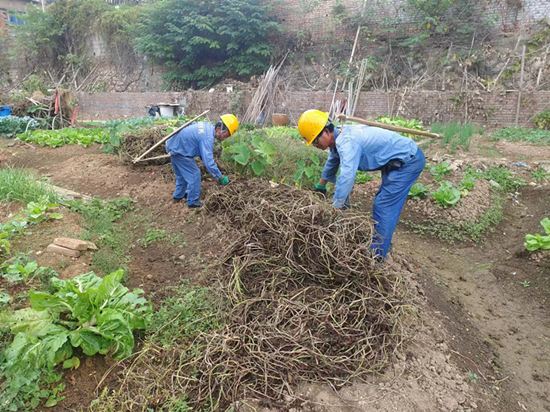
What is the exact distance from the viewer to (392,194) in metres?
3.52

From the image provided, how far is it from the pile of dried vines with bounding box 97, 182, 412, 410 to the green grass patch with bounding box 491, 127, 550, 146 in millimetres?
7899

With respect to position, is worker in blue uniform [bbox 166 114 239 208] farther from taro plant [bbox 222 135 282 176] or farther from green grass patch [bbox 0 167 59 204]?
green grass patch [bbox 0 167 59 204]

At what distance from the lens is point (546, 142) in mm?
8109

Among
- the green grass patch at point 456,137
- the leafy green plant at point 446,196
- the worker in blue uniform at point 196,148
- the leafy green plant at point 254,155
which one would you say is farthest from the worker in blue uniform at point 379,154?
the green grass patch at point 456,137

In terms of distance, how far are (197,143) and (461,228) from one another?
3934 millimetres

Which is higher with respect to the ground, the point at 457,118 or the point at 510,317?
the point at 457,118

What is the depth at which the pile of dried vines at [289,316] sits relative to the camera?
2156mm

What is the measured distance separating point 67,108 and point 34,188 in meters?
9.01

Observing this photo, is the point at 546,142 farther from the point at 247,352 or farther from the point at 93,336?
the point at 93,336

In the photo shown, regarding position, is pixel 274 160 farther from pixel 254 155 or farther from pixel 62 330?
pixel 62 330

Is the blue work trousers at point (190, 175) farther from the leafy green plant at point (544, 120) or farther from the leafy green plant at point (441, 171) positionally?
the leafy green plant at point (544, 120)

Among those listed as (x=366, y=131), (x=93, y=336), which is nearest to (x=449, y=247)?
(x=366, y=131)

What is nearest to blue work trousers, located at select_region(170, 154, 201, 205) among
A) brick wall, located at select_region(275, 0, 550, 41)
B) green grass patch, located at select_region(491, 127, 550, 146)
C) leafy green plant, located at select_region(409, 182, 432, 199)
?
leafy green plant, located at select_region(409, 182, 432, 199)

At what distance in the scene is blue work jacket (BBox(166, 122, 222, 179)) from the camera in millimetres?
4680
